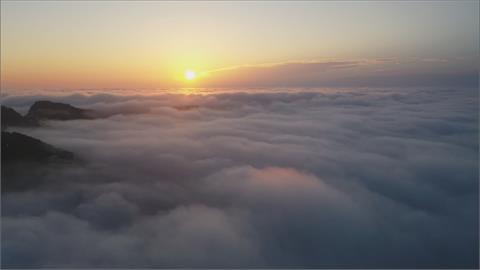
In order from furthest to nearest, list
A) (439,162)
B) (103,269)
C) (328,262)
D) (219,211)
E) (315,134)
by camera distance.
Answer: (315,134) → (439,162) → (219,211) → (328,262) → (103,269)

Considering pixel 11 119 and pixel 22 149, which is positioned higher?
pixel 11 119

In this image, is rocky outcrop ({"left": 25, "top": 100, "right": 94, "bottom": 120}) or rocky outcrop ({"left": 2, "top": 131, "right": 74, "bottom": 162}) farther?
rocky outcrop ({"left": 25, "top": 100, "right": 94, "bottom": 120})

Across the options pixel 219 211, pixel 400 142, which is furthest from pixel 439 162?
pixel 219 211

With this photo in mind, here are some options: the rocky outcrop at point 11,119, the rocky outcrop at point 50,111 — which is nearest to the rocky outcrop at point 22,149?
the rocky outcrop at point 11,119

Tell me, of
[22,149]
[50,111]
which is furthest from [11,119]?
[22,149]

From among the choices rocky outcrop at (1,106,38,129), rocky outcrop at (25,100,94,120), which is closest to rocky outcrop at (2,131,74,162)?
rocky outcrop at (1,106,38,129)

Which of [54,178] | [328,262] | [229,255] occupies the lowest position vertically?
[328,262]

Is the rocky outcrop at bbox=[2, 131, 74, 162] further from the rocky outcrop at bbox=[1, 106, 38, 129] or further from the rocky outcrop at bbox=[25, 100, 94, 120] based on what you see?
the rocky outcrop at bbox=[25, 100, 94, 120]

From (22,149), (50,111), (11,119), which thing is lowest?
(22,149)

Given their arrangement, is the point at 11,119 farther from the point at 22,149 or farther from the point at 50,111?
the point at 22,149

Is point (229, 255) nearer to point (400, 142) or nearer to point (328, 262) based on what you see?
point (328, 262)

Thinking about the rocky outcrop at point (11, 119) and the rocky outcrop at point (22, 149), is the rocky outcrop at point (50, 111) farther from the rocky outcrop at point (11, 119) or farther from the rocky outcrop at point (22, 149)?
the rocky outcrop at point (22, 149)
